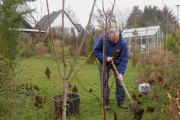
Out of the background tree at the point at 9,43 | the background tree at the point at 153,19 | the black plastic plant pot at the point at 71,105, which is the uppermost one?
the background tree at the point at 153,19

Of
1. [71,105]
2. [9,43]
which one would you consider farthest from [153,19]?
[71,105]

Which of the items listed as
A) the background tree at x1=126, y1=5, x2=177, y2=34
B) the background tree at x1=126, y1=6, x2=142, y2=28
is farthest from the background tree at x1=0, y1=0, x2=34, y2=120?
the background tree at x1=126, y1=6, x2=142, y2=28

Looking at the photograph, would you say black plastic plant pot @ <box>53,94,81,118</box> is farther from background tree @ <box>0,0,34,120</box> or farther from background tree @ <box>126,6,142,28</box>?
background tree @ <box>126,6,142,28</box>

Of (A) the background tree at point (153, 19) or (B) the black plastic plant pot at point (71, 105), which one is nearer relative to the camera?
(B) the black plastic plant pot at point (71, 105)

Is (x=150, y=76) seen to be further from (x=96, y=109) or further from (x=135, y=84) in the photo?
(x=96, y=109)

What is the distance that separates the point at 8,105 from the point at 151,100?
3.38 metres

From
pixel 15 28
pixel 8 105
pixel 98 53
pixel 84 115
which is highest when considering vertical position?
pixel 15 28

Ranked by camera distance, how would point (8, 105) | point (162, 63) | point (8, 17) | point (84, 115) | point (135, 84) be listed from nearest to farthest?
point (8, 105) < point (84, 115) < point (8, 17) < point (162, 63) < point (135, 84)

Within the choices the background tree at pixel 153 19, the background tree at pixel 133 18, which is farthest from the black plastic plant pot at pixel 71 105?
the background tree at pixel 133 18

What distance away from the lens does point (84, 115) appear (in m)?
4.45

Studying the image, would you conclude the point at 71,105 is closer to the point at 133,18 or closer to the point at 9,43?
the point at 9,43

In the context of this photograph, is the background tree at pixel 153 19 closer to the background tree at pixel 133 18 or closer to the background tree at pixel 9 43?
the background tree at pixel 133 18

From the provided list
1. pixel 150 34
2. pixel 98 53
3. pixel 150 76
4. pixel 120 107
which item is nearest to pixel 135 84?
pixel 150 76

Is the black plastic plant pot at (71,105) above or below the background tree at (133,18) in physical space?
below
